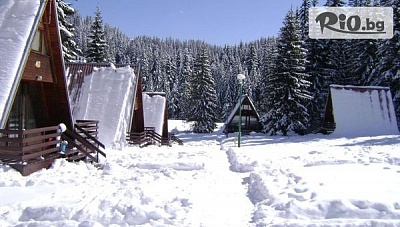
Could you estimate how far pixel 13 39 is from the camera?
9.67 m

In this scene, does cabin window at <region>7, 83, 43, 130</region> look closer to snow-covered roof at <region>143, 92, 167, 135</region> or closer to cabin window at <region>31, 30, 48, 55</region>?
cabin window at <region>31, 30, 48, 55</region>

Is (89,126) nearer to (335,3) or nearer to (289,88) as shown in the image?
(289,88)

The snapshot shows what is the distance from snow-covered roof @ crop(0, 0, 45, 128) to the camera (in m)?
8.86

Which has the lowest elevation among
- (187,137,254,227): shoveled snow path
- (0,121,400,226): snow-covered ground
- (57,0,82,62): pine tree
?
(187,137,254,227): shoveled snow path

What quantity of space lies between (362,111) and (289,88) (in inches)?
279

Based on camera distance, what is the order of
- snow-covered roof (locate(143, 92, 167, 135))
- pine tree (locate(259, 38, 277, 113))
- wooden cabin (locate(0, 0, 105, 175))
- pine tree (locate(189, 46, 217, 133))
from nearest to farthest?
1. wooden cabin (locate(0, 0, 105, 175))
2. snow-covered roof (locate(143, 92, 167, 135))
3. pine tree (locate(259, 38, 277, 113))
4. pine tree (locate(189, 46, 217, 133))

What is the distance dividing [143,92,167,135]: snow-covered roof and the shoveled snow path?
18015mm

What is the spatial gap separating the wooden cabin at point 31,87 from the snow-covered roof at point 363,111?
74.7ft

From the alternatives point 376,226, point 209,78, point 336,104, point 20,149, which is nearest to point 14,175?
point 20,149

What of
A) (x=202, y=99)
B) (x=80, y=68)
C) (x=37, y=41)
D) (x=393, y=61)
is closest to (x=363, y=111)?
(x=393, y=61)

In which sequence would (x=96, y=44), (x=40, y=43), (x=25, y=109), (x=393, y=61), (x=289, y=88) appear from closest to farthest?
(x=40, y=43) < (x=25, y=109) < (x=393, y=61) < (x=289, y=88) < (x=96, y=44)

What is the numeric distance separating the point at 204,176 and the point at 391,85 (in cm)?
3044

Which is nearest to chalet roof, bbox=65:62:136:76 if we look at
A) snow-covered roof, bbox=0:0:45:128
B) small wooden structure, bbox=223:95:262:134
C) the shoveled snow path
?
snow-covered roof, bbox=0:0:45:128

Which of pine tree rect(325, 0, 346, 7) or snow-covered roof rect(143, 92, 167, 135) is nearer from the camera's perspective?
snow-covered roof rect(143, 92, 167, 135)
